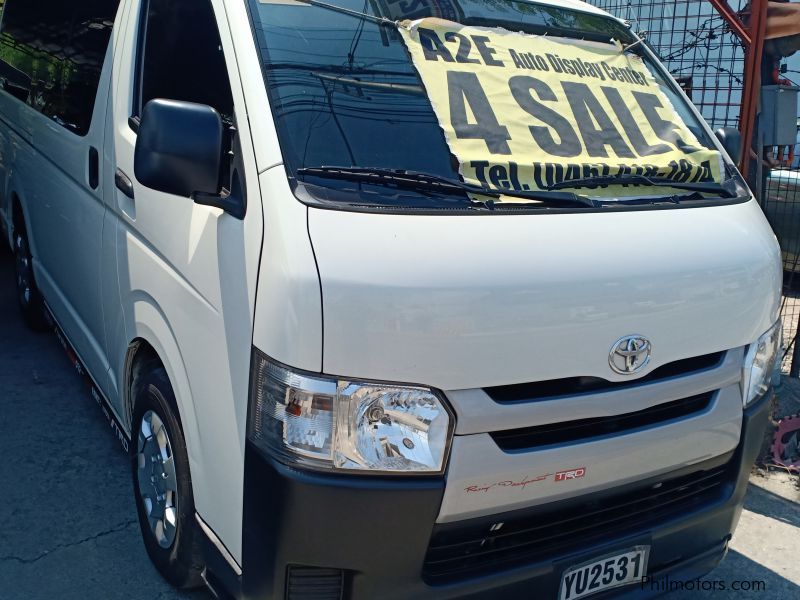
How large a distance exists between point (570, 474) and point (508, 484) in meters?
0.20

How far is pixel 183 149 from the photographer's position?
2.08 m

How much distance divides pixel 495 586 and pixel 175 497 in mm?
1053

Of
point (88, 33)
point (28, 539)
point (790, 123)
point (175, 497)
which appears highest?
point (88, 33)

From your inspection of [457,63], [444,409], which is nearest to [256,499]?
[444,409]

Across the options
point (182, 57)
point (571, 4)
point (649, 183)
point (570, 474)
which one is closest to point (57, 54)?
point (182, 57)

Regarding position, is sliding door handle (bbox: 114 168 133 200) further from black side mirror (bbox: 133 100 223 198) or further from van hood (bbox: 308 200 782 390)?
van hood (bbox: 308 200 782 390)

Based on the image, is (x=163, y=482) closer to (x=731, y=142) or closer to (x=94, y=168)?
(x=94, y=168)

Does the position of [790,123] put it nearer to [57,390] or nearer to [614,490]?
[614,490]

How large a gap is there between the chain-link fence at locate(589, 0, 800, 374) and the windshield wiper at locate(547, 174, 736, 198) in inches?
154

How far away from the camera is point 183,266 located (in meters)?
2.37

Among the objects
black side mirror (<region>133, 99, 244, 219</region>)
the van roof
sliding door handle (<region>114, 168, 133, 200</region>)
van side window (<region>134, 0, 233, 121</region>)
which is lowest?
sliding door handle (<region>114, 168, 133, 200</region>)

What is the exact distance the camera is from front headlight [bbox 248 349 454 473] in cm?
185

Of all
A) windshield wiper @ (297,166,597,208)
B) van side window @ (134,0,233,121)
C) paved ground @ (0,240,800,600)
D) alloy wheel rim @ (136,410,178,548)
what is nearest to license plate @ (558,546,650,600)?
paved ground @ (0,240,800,600)

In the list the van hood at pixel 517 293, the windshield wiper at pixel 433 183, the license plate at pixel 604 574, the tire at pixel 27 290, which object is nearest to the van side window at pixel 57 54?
the tire at pixel 27 290
